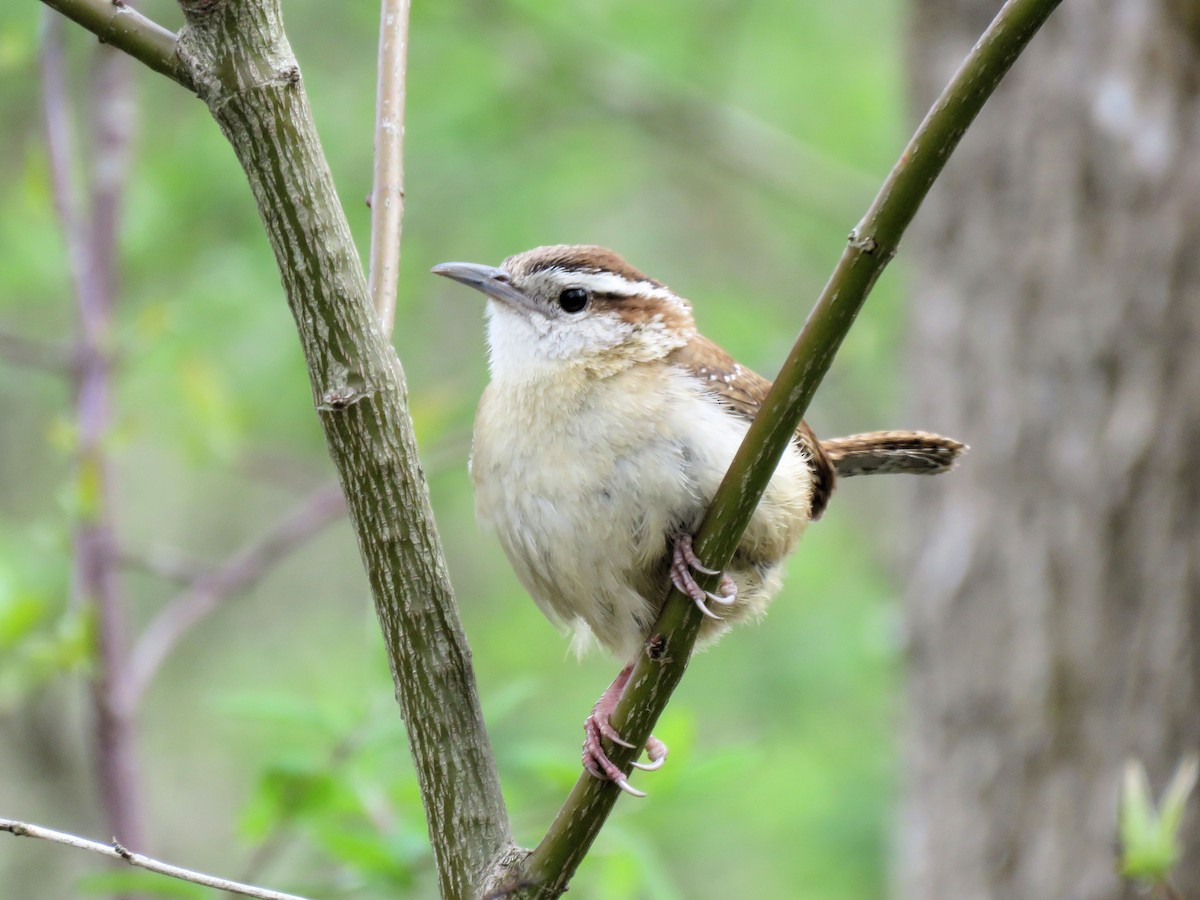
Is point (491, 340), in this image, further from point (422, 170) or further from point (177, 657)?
point (177, 657)

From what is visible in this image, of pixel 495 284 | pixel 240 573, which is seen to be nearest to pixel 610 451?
pixel 495 284

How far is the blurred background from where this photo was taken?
389cm

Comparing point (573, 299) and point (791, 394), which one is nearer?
point (791, 394)

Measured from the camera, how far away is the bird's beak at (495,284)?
336 cm

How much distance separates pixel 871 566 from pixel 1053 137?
15.0ft

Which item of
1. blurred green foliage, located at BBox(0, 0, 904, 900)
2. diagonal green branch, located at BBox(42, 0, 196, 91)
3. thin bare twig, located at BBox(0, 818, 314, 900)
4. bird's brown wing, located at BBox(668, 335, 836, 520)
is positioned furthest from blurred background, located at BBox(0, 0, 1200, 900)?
diagonal green branch, located at BBox(42, 0, 196, 91)

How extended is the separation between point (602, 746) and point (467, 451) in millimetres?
2467

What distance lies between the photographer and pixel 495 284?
3375mm

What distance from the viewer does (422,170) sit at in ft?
23.3

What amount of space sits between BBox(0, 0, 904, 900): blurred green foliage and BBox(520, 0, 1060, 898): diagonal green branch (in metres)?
1.21

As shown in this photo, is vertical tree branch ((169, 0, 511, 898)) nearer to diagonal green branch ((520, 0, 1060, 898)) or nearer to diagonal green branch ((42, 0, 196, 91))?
diagonal green branch ((42, 0, 196, 91))

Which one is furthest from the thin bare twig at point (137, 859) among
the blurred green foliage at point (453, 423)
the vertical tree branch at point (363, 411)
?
the blurred green foliage at point (453, 423)

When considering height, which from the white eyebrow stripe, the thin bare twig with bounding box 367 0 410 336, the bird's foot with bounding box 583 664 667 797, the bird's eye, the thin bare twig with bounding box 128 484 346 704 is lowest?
the thin bare twig with bounding box 128 484 346 704

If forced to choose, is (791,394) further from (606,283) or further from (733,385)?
(606,283)
